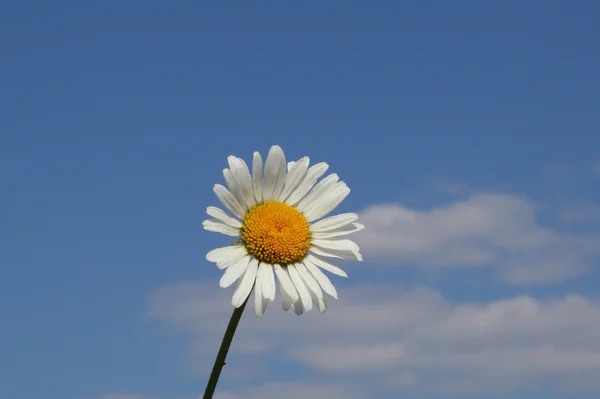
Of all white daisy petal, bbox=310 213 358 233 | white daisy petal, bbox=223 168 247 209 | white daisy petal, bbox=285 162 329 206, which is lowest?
white daisy petal, bbox=223 168 247 209

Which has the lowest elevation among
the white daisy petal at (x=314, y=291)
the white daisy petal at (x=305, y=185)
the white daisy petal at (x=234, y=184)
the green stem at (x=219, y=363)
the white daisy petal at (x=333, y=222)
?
the green stem at (x=219, y=363)

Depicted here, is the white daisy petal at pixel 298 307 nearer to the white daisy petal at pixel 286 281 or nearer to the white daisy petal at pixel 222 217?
the white daisy petal at pixel 286 281

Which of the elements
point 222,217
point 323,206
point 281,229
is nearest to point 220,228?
point 222,217

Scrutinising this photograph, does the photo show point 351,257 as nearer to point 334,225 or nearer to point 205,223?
point 334,225

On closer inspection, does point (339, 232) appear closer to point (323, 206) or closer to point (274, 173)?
point (323, 206)

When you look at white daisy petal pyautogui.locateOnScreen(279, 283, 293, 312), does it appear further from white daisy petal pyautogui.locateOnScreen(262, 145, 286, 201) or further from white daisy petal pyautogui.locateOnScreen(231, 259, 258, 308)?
white daisy petal pyautogui.locateOnScreen(262, 145, 286, 201)

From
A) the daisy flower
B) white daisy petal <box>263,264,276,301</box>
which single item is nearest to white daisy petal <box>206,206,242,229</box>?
the daisy flower

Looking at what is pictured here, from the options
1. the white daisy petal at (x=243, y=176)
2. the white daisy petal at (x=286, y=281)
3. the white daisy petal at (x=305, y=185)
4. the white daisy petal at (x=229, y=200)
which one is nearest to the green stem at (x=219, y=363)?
the white daisy petal at (x=286, y=281)
